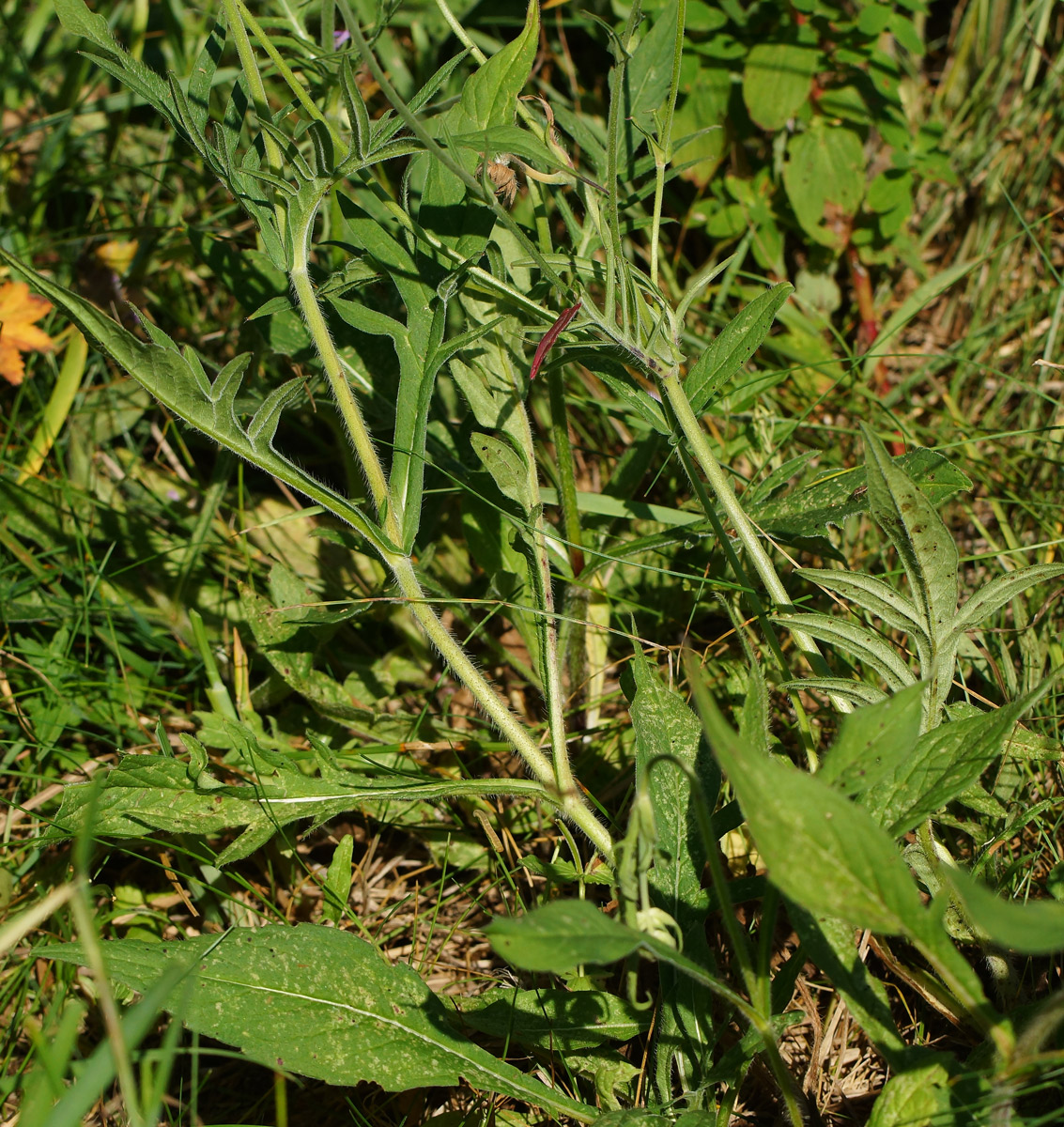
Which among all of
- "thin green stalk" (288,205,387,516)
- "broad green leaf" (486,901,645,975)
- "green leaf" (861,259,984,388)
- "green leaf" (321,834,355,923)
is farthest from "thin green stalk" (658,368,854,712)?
"green leaf" (861,259,984,388)

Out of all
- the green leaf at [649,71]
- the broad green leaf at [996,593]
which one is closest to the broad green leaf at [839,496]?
the broad green leaf at [996,593]

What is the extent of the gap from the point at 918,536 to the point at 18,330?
2.53 metres

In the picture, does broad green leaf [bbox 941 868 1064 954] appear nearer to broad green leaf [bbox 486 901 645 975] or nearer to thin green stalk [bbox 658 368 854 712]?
broad green leaf [bbox 486 901 645 975]

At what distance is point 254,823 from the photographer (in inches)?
69.5

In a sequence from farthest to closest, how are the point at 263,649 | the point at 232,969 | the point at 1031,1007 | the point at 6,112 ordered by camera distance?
the point at 6,112 → the point at 263,649 → the point at 232,969 → the point at 1031,1007

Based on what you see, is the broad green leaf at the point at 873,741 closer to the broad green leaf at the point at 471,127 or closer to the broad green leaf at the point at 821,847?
the broad green leaf at the point at 821,847

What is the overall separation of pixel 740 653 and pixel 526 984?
85 centimetres

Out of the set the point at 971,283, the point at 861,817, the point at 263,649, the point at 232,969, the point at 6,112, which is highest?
the point at 6,112

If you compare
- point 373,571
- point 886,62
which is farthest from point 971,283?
point 373,571

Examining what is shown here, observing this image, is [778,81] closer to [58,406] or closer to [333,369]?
[333,369]

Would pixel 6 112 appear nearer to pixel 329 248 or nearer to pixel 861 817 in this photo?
pixel 329 248

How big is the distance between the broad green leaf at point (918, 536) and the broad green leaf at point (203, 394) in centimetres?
82

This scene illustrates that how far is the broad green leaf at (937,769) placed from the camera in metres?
1.28

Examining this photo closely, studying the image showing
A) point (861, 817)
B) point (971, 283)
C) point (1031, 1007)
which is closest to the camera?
point (861, 817)
